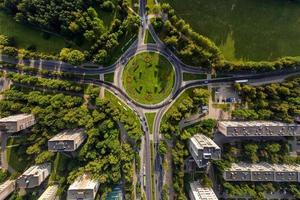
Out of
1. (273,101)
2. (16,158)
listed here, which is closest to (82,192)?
(16,158)

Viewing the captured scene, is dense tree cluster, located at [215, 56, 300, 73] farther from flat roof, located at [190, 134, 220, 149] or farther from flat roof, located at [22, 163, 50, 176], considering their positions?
flat roof, located at [22, 163, 50, 176]

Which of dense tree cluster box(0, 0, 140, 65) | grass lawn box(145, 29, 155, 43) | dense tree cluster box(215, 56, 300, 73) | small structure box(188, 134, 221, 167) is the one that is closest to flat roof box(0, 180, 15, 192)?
dense tree cluster box(0, 0, 140, 65)

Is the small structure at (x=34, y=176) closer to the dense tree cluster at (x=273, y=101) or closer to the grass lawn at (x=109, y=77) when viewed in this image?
the grass lawn at (x=109, y=77)

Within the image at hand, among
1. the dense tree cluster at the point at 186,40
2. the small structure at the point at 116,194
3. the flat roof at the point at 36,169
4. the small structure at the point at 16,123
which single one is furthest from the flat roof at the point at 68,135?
the dense tree cluster at the point at 186,40

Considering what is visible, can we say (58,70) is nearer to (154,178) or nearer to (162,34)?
(162,34)

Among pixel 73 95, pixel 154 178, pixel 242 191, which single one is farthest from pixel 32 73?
pixel 242 191
